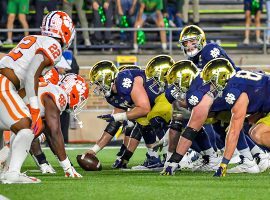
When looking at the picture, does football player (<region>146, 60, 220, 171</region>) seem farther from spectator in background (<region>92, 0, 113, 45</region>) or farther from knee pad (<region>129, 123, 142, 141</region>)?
spectator in background (<region>92, 0, 113, 45</region>)

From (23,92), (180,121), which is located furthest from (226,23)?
(23,92)

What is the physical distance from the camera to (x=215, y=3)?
24406 mm

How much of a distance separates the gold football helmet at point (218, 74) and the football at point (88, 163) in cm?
211

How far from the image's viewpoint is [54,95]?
1262cm

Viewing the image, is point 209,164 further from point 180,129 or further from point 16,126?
point 16,126

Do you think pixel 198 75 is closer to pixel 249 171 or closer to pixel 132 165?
pixel 249 171

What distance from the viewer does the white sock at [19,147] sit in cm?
1097

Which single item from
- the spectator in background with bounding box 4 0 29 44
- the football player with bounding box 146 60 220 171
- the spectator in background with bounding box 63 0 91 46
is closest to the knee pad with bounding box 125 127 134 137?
the football player with bounding box 146 60 220 171

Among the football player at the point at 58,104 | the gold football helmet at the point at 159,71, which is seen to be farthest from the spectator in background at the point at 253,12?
the football player at the point at 58,104

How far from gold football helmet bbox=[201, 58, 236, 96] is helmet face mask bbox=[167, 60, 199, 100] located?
1.35ft

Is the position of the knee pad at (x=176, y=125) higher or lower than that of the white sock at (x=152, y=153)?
higher

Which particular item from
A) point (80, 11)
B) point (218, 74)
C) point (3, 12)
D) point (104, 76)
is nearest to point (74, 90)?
point (104, 76)

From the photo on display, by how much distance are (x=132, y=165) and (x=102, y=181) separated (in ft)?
11.4

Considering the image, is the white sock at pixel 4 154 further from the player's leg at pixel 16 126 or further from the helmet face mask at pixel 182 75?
the helmet face mask at pixel 182 75
